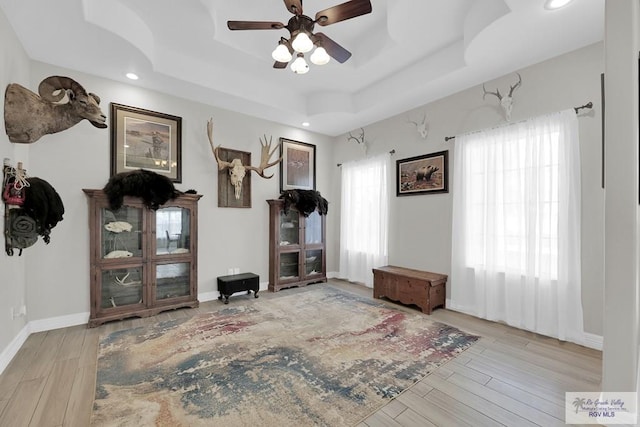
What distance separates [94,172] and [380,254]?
4453mm

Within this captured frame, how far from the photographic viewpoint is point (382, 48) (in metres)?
3.55

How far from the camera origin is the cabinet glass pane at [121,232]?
3.46m

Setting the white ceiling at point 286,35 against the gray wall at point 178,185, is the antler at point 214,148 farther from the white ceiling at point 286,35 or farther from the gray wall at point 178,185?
the white ceiling at point 286,35

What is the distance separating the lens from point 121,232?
358 centimetres

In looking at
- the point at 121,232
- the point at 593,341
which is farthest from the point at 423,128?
the point at 121,232

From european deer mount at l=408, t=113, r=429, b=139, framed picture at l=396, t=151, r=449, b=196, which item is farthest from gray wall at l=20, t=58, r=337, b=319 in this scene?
european deer mount at l=408, t=113, r=429, b=139

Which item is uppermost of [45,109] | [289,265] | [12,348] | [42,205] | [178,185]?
[45,109]

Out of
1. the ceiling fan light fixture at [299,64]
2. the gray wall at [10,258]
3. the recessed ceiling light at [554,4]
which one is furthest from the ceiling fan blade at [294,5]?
the gray wall at [10,258]

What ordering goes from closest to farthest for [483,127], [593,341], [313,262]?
[593,341] < [483,127] < [313,262]

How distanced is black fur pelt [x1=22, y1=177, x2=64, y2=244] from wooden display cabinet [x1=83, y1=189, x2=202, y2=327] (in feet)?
1.92

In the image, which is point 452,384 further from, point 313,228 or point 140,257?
point 140,257

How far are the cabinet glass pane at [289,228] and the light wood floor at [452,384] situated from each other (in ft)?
Answer: 9.38

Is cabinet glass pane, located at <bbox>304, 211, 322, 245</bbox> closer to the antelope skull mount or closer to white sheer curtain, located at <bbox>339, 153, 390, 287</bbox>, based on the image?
white sheer curtain, located at <bbox>339, 153, 390, 287</bbox>

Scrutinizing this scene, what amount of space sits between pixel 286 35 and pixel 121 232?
3307mm
